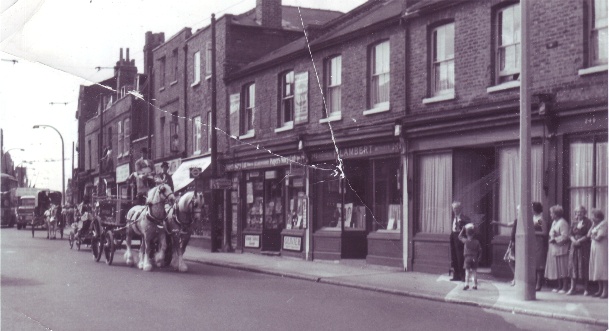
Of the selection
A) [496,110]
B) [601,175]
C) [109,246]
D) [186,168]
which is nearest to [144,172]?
[186,168]

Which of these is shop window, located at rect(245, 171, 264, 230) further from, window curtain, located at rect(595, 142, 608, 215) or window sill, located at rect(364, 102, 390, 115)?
window curtain, located at rect(595, 142, 608, 215)

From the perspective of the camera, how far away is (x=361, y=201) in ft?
16.0

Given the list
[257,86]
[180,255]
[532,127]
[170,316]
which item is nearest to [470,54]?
[532,127]

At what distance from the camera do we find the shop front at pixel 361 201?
4.81 metres

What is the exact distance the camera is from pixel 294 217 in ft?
19.3

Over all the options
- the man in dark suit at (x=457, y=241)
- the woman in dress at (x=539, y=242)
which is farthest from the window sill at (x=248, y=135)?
the woman in dress at (x=539, y=242)

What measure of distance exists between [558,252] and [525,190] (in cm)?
45

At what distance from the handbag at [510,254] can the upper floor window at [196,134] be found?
2236mm

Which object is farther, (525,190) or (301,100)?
(301,100)

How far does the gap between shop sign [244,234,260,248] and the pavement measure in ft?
0.37

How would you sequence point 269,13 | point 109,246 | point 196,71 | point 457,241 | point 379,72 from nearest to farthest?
point 269,13
point 457,241
point 379,72
point 196,71
point 109,246

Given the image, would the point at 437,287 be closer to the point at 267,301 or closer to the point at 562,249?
the point at 562,249

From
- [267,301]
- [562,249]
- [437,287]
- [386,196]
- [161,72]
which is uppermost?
[161,72]

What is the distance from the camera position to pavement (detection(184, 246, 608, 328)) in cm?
426
